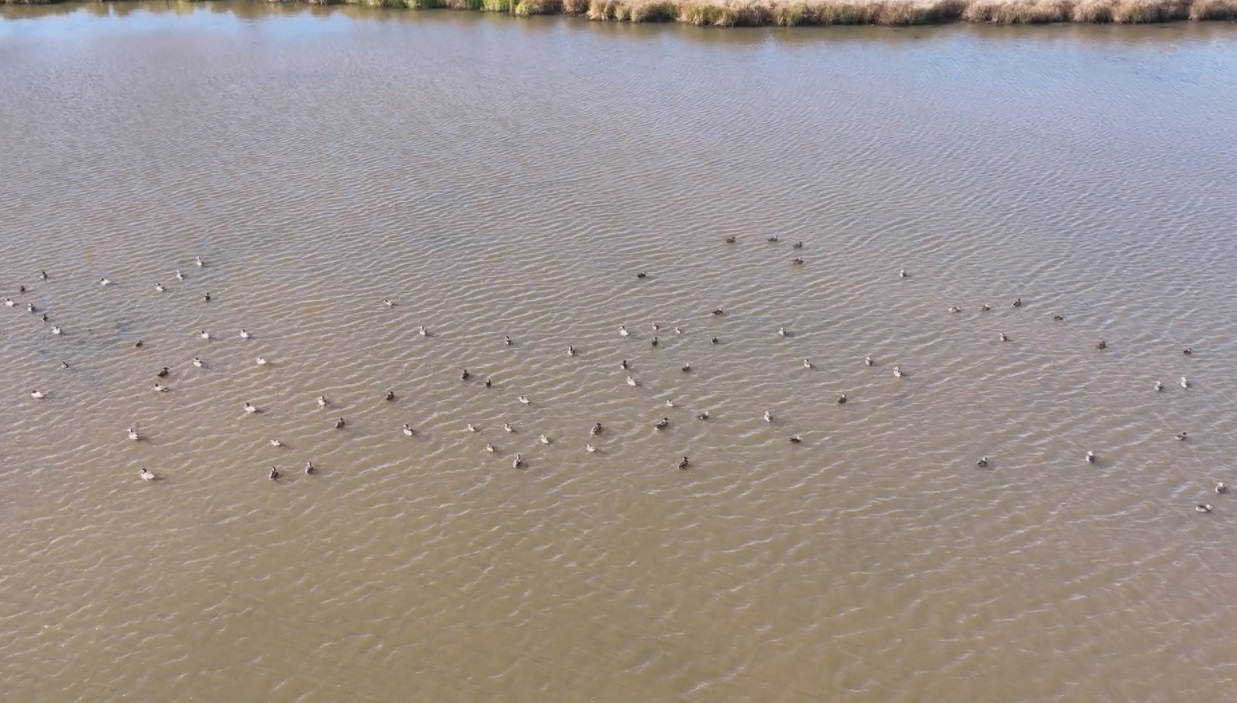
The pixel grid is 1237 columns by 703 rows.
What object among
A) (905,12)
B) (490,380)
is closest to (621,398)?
(490,380)

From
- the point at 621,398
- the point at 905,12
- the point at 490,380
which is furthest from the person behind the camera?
the point at 905,12

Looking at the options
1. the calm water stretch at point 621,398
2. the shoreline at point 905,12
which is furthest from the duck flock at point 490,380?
the shoreline at point 905,12

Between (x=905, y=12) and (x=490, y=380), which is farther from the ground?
(x=905, y=12)

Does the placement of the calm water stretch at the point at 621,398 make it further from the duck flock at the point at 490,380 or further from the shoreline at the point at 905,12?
the shoreline at the point at 905,12

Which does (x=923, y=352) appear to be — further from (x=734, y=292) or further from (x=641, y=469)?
(x=641, y=469)

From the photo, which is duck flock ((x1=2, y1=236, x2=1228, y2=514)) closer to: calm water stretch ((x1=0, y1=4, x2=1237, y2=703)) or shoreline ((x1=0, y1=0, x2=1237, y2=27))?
calm water stretch ((x1=0, y1=4, x2=1237, y2=703))

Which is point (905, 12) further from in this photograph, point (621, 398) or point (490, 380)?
point (490, 380)

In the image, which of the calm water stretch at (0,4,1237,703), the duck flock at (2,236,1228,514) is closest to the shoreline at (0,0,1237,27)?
the calm water stretch at (0,4,1237,703)
